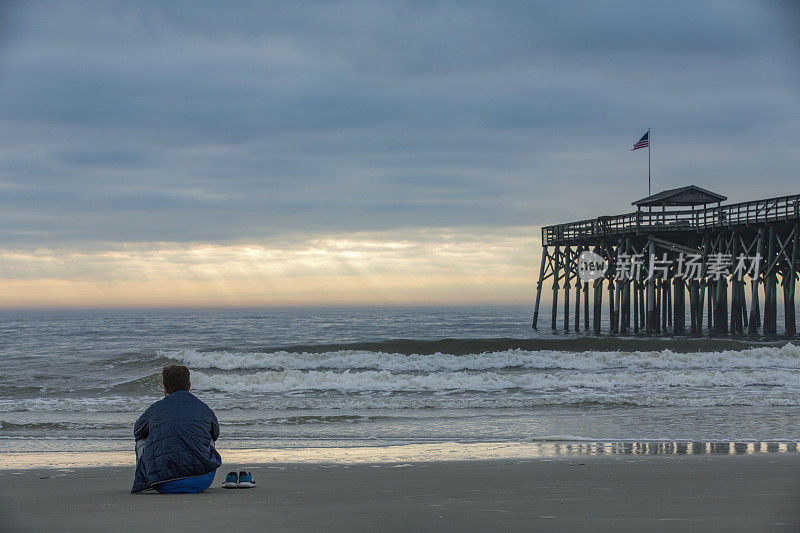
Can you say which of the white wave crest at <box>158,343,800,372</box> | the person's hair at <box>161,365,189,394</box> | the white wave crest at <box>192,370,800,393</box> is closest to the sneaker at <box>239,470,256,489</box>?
the person's hair at <box>161,365,189,394</box>

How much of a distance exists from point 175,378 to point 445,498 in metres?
2.39

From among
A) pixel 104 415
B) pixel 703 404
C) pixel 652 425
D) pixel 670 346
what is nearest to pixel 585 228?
pixel 670 346

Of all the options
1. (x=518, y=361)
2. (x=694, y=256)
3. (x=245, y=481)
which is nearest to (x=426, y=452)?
(x=245, y=481)

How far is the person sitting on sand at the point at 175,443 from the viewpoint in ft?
17.1

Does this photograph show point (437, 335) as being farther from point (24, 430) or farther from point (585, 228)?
point (24, 430)

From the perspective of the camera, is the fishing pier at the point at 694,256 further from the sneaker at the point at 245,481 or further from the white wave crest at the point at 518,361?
the sneaker at the point at 245,481

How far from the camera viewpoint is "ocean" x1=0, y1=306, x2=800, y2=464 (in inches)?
384

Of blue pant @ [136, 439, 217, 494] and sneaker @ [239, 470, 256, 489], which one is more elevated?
blue pant @ [136, 439, 217, 494]

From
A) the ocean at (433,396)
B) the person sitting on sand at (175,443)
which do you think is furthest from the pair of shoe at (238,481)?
the ocean at (433,396)

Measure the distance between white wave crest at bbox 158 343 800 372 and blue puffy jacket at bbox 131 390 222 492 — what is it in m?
16.2

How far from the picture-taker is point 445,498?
5484 mm

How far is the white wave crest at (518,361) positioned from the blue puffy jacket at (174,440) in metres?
16.2
